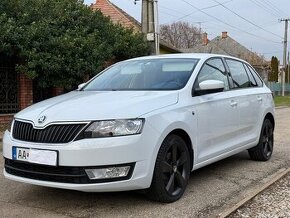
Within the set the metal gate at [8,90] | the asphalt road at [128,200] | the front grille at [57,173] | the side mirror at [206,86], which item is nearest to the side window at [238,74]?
the side mirror at [206,86]

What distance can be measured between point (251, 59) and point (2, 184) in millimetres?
56408

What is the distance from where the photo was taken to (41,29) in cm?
1248

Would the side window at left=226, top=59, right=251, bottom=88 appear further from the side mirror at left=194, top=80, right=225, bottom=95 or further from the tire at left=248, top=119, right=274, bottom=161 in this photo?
the side mirror at left=194, top=80, right=225, bottom=95

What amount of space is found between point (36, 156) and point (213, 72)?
2.71m

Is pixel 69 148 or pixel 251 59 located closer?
pixel 69 148

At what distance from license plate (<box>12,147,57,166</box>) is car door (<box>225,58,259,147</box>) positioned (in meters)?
2.82

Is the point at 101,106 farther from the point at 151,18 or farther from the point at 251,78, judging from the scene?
the point at 151,18

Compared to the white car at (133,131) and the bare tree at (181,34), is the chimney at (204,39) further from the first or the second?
the white car at (133,131)

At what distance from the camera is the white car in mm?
4395

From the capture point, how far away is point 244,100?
21.9ft

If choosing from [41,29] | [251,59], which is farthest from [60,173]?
[251,59]

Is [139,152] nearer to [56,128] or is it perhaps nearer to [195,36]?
[56,128]

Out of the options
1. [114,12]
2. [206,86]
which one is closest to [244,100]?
[206,86]

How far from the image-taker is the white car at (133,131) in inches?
173
